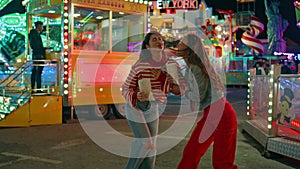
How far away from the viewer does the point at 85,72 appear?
9.68m

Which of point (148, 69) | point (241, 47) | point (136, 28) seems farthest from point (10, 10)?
point (241, 47)

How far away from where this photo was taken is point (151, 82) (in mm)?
3945

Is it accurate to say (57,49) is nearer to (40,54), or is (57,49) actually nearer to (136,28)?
(40,54)

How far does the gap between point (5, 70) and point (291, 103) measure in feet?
29.2

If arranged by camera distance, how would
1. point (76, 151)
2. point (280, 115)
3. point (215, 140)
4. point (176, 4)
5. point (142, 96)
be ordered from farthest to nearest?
1. point (176, 4)
2. point (76, 151)
3. point (280, 115)
4. point (142, 96)
5. point (215, 140)

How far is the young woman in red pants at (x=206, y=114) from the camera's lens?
3.61 m

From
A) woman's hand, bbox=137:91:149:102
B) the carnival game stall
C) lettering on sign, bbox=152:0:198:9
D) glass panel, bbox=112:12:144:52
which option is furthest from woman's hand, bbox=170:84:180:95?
lettering on sign, bbox=152:0:198:9

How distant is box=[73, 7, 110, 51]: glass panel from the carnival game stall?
4945 mm

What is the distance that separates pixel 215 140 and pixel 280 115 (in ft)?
10.1

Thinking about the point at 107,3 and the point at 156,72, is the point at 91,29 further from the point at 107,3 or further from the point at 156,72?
the point at 156,72

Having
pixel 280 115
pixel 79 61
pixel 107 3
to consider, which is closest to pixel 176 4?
pixel 107 3

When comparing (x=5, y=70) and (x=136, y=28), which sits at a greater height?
(x=136, y=28)

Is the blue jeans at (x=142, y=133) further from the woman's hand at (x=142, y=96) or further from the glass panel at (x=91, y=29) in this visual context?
the glass panel at (x=91, y=29)

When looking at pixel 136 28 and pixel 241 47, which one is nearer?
pixel 136 28
